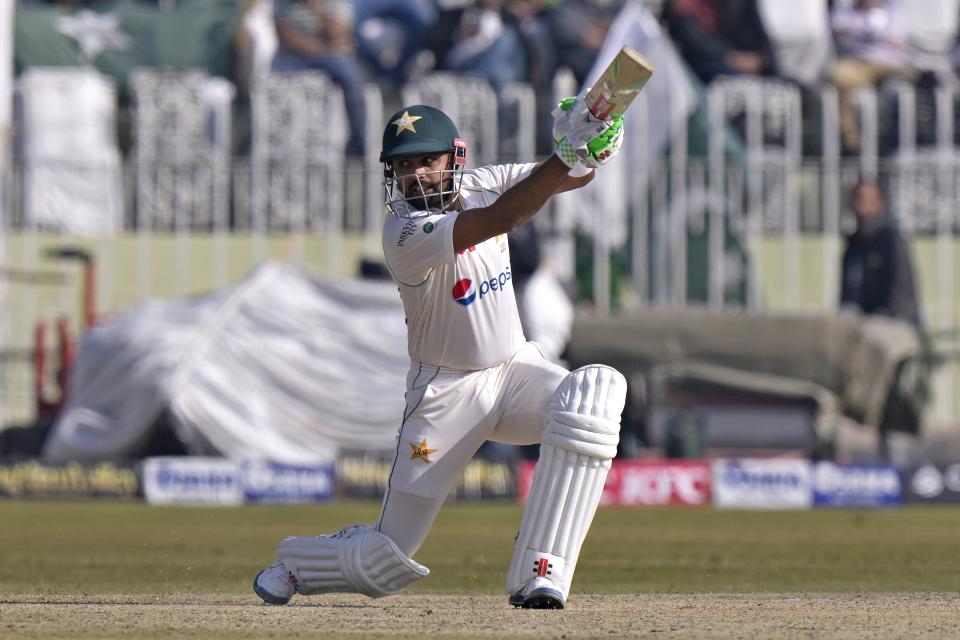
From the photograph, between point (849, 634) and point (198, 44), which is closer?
point (849, 634)

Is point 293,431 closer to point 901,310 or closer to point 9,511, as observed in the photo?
point 9,511

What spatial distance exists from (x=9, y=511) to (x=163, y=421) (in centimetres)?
368

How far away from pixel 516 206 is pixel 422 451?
1.08 meters

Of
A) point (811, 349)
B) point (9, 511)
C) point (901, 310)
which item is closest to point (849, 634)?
point (9, 511)

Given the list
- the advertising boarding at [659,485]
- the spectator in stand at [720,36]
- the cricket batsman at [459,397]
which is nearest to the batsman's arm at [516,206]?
the cricket batsman at [459,397]

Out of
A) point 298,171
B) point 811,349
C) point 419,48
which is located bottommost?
point 811,349

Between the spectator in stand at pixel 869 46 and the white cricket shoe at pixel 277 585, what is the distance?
24.7 m

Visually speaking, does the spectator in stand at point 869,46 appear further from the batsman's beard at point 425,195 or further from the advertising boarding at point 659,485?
the batsman's beard at point 425,195

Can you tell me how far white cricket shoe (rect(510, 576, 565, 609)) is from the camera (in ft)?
23.0

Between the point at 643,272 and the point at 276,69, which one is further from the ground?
the point at 276,69

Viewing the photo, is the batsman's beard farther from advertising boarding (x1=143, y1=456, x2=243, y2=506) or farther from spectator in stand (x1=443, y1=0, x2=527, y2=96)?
spectator in stand (x1=443, y1=0, x2=527, y2=96)

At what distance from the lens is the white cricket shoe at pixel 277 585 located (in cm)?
754

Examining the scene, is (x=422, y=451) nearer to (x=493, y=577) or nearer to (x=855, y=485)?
(x=493, y=577)

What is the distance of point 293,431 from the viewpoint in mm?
23359
